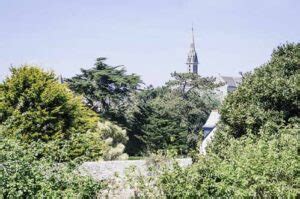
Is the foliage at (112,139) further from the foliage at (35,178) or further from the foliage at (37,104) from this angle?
the foliage at (35,178)

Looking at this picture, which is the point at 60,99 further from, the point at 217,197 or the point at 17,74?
the point at 217,197

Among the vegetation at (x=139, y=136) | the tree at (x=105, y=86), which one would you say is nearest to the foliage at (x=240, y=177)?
the vegetation at (x=139, y=136)

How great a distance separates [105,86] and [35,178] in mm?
23160

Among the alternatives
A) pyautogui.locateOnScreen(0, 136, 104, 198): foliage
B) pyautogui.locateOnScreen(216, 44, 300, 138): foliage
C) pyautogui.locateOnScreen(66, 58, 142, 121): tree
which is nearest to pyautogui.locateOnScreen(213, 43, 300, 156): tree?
pyautogui.locateOnScreen(216, 44, 300, 138): foliage

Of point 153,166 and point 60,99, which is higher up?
point 60,99

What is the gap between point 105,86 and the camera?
31625 millimetres

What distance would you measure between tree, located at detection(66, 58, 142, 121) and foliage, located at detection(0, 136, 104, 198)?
2166 centimetres

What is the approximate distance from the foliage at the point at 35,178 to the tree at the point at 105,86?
21.7 metres

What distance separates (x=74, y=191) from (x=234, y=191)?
3.34m

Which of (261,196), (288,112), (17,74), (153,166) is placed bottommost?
(261,196)

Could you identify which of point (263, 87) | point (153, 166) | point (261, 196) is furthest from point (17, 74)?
point (261, 196)

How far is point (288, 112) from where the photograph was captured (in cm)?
1728

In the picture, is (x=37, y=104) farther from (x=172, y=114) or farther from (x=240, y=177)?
(x=172, y=114)

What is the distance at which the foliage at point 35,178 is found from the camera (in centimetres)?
830
